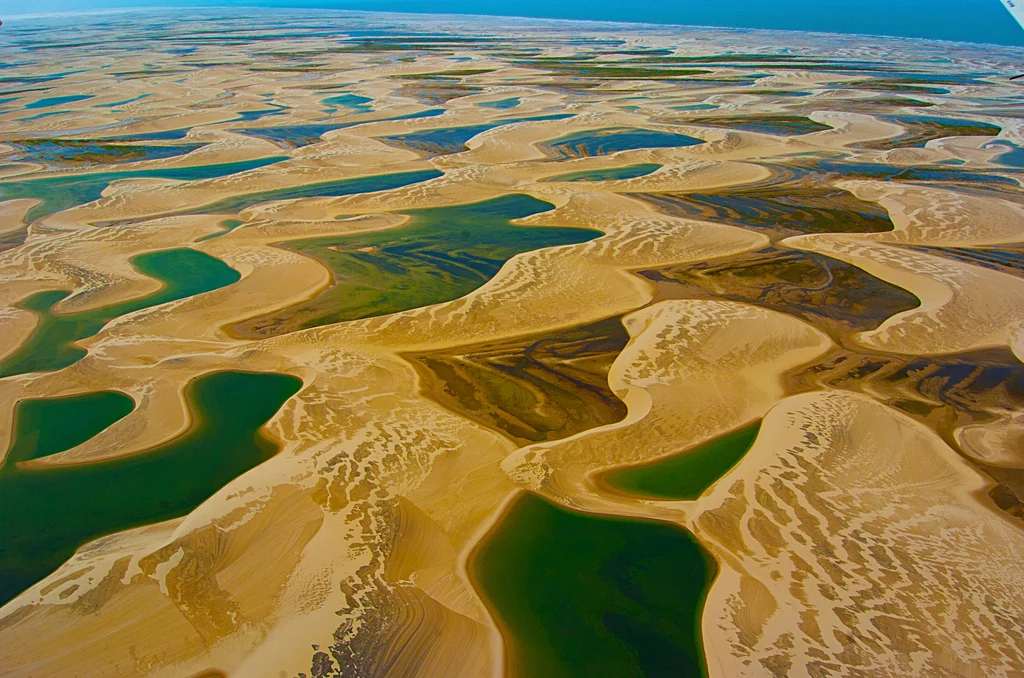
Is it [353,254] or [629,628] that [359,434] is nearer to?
[629,628]

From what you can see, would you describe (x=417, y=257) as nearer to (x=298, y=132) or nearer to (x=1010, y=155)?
(x=298, y=132)

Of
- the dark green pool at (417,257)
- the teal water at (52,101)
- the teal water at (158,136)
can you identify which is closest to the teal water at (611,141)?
the dark green pool at (417,257)

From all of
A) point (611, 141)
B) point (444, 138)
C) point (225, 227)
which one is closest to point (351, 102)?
point (444, 138)

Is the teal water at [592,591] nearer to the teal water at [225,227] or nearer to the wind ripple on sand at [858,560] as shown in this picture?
the wind ripple on sand at [858,560]

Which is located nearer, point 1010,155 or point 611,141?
point 1010,155

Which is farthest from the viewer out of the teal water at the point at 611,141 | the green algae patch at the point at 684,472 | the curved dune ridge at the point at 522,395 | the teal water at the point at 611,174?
the teal water at the point at 611,141

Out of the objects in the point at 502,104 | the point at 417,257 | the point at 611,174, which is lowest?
the point at 502,104

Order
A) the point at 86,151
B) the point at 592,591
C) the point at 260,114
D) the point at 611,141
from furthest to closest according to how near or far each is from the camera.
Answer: the point at 260,114 → the point at 611,141 → the point at 86,151 → the point at 592,591
